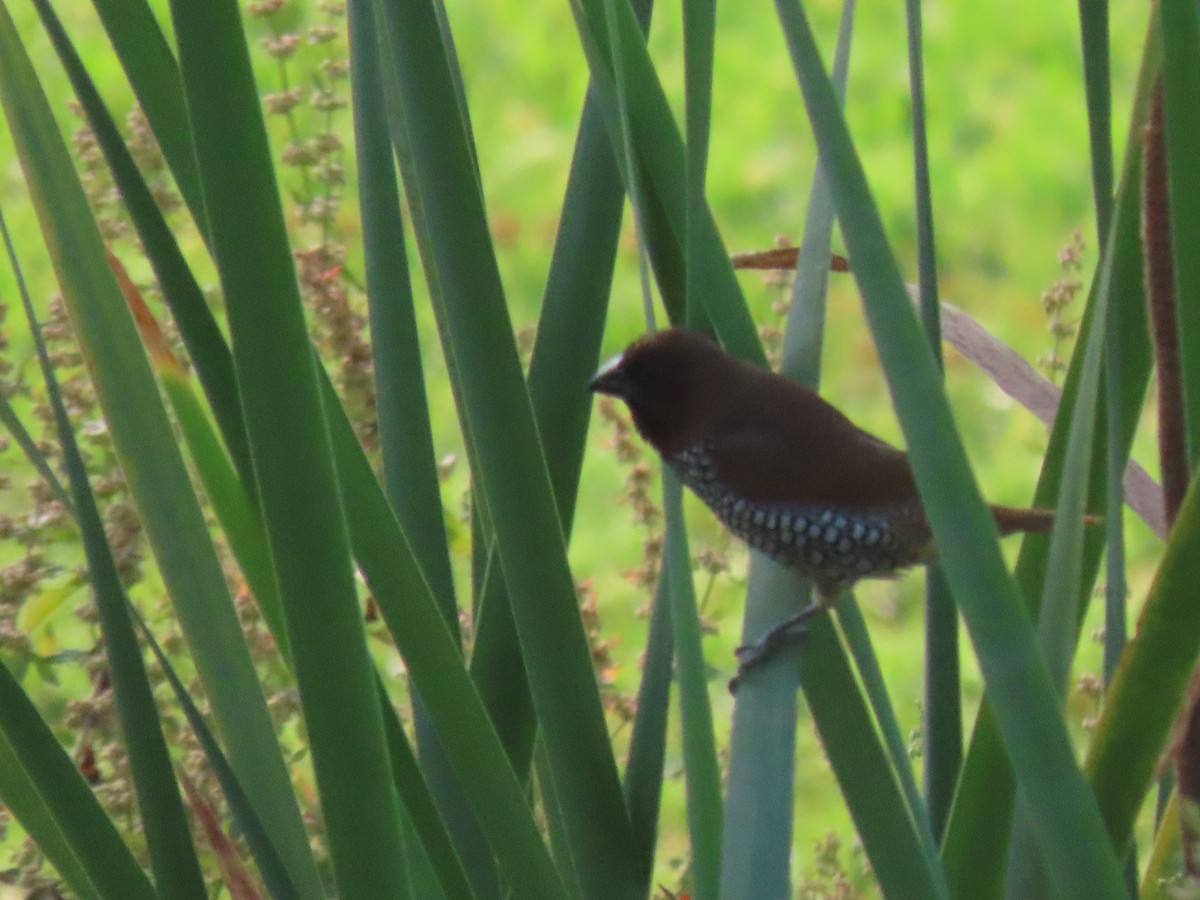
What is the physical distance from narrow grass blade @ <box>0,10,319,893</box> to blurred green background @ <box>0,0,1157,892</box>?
159 cm

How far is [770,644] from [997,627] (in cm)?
37

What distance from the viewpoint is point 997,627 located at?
0.62 metres

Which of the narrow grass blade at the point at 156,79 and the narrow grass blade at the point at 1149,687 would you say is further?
the narrow grass blade at the point at 156,79

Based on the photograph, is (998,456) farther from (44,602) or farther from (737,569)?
(44,602)

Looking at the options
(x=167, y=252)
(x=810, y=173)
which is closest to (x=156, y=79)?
(x=167, y=252)

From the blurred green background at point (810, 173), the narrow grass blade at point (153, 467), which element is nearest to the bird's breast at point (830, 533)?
the narrow grass blade at point (153, 467)

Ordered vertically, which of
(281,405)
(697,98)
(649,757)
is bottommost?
(649,757)

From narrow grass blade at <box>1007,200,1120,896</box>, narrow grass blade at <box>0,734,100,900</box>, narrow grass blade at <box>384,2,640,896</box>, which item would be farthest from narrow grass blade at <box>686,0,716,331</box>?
narrow grass blade at <box>0,734,100,900</box>

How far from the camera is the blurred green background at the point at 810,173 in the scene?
2.80 meters

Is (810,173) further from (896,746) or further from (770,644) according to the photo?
(896,746)

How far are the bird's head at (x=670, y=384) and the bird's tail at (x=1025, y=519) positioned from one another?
0.25m

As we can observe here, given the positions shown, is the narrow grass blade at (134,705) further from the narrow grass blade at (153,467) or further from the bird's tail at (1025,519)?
the bird's tail at (1025,519)

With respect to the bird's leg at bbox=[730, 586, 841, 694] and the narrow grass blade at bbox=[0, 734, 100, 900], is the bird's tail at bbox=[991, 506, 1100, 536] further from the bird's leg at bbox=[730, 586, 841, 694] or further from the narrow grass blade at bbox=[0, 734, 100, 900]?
the narrow grass blade at bbox=[0, 734, 100, 900]

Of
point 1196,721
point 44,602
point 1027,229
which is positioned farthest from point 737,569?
point 1027,229
